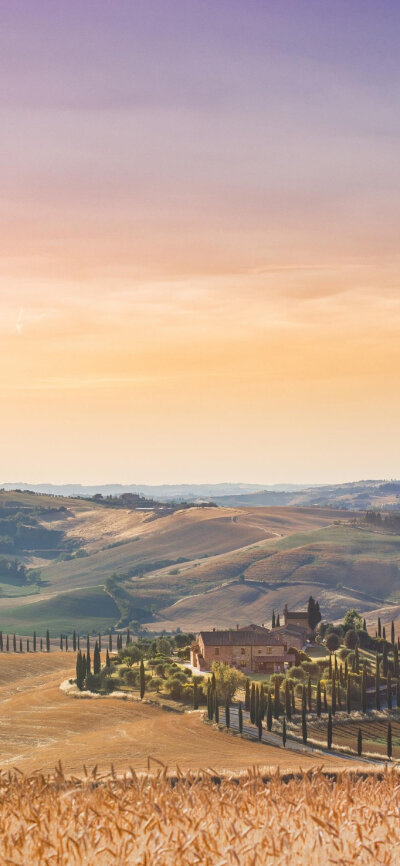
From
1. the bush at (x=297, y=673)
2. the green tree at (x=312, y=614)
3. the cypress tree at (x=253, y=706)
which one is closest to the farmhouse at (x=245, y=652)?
the bush at (x=297, y=673)

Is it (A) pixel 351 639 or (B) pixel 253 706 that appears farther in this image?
(A) pixel 351 639

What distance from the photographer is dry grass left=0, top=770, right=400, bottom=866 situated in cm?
1247

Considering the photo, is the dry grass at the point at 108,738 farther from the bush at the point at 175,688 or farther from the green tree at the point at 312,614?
the green tree at the point at 312,614

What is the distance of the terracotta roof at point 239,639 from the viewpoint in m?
134

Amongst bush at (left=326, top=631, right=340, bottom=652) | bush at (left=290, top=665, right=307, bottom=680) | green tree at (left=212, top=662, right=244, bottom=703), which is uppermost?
green tree at (left=212, top=662, right=244, bottom=703)

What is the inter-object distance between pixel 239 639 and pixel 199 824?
123 meters

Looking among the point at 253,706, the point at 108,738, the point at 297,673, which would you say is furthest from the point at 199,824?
the point at 297,673

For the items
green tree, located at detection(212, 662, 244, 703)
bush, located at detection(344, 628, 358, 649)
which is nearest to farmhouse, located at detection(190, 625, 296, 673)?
bush, located at detection(344, 628, 358, 649)

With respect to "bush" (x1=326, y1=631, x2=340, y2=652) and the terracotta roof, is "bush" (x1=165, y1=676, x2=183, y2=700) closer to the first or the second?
the terracotta roof

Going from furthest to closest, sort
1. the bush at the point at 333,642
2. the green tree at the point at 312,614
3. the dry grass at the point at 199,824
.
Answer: the green tree at the point at 312,614, the bush at the point at 333,642, the dry grass at the point at 199,824

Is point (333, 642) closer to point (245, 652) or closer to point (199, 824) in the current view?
point (245, 652)

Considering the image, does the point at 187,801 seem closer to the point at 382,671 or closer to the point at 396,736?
the point at 396,736

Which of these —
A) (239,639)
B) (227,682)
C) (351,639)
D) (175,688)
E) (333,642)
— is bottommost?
(333,642)

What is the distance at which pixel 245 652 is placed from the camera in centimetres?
13350
